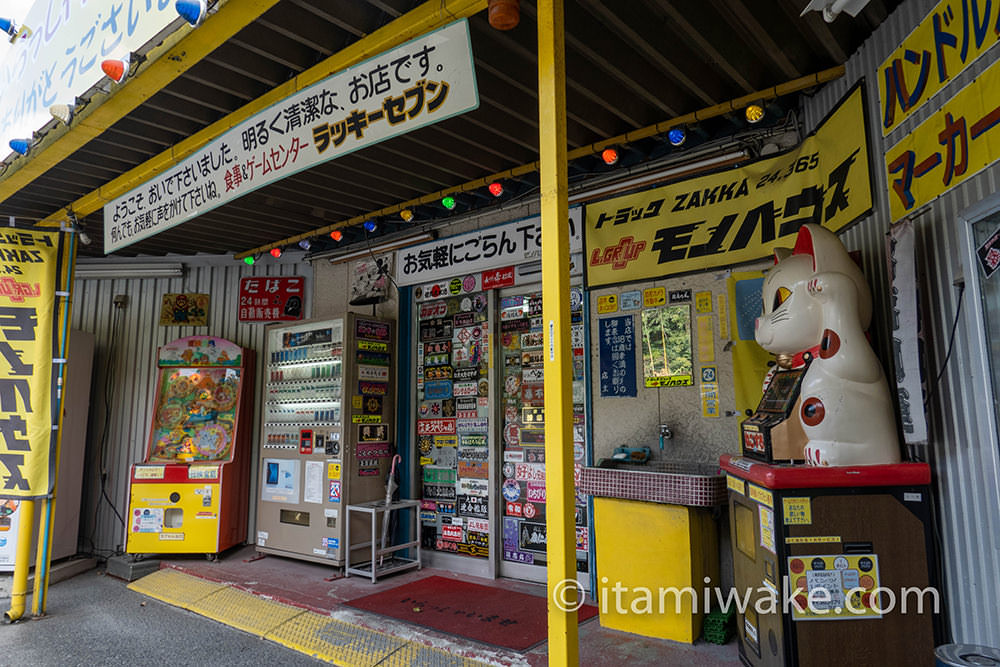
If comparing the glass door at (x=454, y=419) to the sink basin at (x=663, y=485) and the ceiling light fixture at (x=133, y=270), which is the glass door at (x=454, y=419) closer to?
the sink basin at (x=663, y=485)

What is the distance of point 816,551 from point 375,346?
4380 mm

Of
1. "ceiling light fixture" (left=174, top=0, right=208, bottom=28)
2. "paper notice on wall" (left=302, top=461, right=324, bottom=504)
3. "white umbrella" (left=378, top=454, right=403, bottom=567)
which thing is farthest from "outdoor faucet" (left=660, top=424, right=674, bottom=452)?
"ceiling light fixture" (left=174, top=0, right=208, bottom=28)

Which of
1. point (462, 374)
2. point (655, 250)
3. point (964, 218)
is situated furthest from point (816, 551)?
point (462, 374)

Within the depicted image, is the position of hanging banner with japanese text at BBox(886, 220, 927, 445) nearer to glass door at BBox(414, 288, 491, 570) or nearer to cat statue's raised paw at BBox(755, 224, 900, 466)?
cat statue's raised paw at BBox(755, 224, 900, 466)

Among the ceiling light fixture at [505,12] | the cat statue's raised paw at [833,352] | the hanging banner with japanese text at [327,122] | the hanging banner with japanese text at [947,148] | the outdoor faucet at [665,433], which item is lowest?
the outdoor faucet at [665,433]

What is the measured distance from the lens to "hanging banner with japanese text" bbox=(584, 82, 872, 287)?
3.31 meters

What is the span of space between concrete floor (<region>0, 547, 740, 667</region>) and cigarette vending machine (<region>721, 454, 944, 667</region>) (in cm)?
96

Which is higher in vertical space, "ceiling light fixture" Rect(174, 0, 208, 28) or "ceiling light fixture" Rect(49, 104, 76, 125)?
"ceiling light fixture" Rect(174, 0, 208, 28)

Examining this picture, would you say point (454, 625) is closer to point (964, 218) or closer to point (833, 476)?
point (833, 476)

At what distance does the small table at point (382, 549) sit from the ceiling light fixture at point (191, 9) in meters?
3.88

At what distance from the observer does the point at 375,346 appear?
6.02 m

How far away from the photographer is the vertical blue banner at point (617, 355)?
4609 millimetres

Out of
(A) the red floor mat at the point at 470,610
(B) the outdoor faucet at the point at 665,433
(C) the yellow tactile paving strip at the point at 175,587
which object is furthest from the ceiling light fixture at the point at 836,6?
(C) the yellow tactile paving strip at the point at 175,587

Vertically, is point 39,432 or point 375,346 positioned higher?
point 375,346
